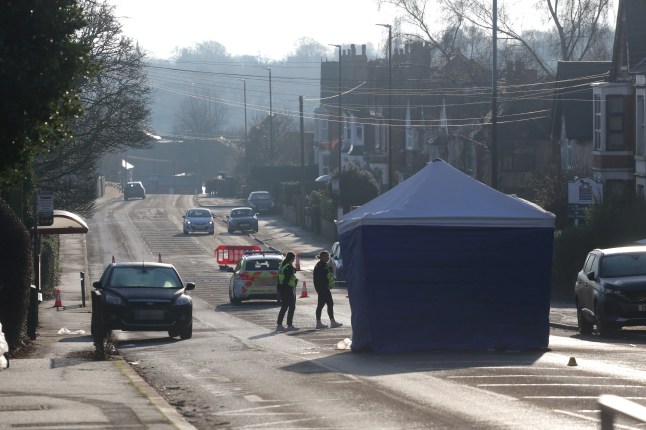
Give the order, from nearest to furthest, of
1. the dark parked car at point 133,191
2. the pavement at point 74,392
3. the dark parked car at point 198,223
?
the pavement at point 74,392 < the dark parked car at point 198,223 < the dark parked car at point 133,191

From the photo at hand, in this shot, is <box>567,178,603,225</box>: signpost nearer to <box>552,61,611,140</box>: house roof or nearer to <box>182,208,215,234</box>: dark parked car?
<box>552,61,611,140</box>: house roof

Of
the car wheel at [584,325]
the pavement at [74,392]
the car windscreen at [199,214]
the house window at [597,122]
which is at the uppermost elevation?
the house window at [597,122]

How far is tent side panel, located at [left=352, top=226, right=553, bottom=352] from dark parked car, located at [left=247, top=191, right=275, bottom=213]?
2800 inches

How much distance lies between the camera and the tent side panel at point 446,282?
1872 cm

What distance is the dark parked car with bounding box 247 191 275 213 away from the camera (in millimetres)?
89875

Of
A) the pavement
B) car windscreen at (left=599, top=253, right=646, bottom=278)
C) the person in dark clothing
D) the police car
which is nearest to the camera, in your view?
the pavement

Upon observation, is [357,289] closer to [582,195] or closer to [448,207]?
[448,207]

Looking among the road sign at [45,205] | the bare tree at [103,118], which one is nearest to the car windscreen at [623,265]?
the road sign at [45,205]

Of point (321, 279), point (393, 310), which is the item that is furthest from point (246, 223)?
point (393, 310)

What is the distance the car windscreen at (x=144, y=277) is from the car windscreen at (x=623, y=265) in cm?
861

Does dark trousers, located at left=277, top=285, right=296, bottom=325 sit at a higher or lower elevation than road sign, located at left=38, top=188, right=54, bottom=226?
lower

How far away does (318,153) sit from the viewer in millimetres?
Answer: 108500

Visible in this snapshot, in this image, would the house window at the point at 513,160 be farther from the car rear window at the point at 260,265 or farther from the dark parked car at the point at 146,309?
the dark parked car at the point at 146,309

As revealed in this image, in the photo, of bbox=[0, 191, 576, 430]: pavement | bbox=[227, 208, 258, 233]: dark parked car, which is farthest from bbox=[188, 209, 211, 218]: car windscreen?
bbox=[0, 191, 576, 430]: pavement
